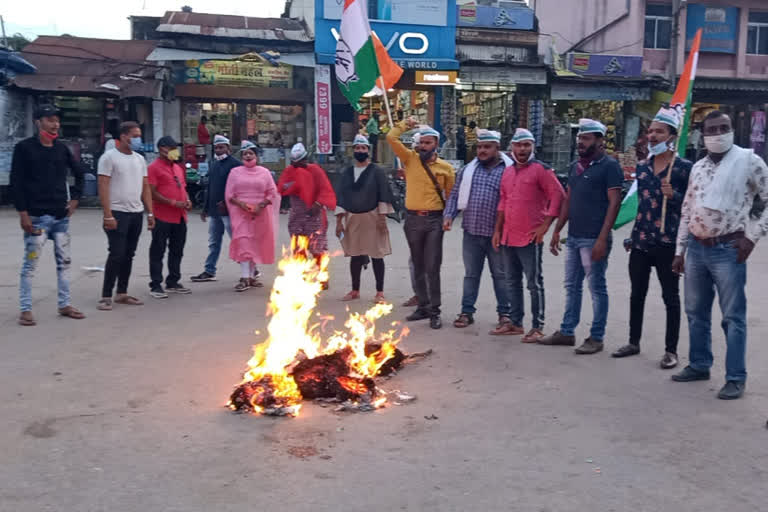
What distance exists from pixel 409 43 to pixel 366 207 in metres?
16.1

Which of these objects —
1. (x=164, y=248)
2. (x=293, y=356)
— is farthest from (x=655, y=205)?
(x=164, y=248)

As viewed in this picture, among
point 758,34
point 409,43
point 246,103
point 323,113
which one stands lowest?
point 323,113

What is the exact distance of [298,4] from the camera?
26.6 meters

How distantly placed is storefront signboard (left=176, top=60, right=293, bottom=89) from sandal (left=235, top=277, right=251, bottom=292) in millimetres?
14791

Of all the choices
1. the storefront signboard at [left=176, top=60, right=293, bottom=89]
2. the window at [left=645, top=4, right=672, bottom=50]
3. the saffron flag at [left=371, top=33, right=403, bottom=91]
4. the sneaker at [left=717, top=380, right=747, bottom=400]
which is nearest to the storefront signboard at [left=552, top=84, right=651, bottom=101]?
the window at [left=645, top=4, right=672, bottom=50]

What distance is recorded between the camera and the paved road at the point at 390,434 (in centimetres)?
343

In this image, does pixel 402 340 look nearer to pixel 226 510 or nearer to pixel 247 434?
pixel 247 434

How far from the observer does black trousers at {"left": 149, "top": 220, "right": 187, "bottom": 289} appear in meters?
8.69

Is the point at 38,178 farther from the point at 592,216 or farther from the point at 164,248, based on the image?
the point at 592,216

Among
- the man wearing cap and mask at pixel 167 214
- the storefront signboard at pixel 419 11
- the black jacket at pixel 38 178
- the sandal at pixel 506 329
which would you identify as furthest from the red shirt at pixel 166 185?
the storefront signboard at pixel 419 11

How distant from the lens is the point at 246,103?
23266mm

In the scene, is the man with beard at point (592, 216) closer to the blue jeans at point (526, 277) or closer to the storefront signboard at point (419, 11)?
the blue jeans at point (526, 277)

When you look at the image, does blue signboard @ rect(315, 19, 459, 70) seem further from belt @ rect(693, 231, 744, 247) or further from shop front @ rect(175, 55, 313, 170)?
belt @ rect(693, 231, 744, 247)

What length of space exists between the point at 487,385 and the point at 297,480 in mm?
2015
